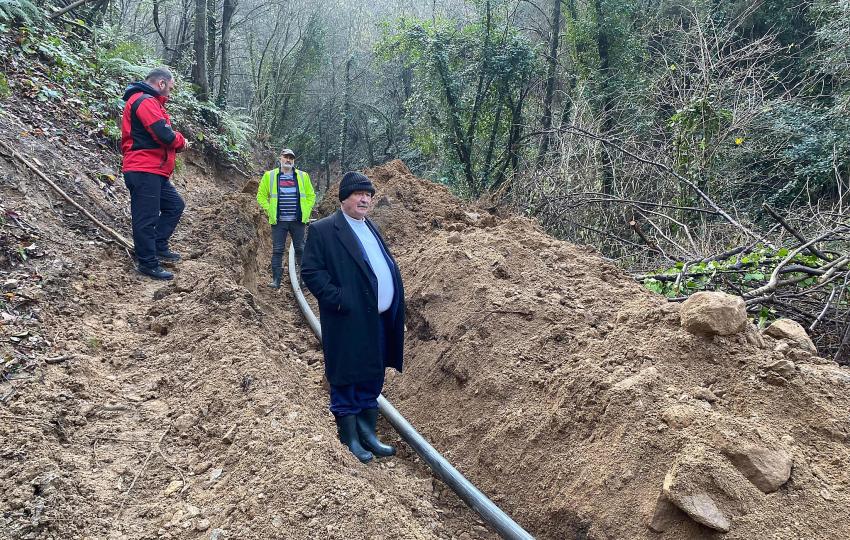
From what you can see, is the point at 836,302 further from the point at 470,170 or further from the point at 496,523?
the point at 470,170

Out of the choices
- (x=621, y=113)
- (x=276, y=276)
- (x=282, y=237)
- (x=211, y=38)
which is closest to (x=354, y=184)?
(x=282, y=237)

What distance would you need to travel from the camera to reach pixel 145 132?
6.23 meters

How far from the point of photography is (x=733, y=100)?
40.0 ft

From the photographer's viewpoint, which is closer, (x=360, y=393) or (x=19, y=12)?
(x=360, y=393)

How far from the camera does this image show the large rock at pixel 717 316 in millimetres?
3672

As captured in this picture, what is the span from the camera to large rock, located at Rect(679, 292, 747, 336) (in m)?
3.67

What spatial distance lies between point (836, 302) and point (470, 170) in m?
12.2

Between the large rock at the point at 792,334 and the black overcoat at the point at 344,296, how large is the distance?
2883mm

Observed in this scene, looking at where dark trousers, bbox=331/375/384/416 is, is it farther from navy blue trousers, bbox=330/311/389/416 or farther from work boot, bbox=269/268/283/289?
work boot, bbox=269/268/283/289

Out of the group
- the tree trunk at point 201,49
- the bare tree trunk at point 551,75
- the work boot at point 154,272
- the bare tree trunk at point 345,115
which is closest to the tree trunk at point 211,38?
the tree trunk at point 201,49

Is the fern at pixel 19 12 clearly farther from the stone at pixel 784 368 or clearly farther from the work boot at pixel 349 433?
the stone at pixel 784 368

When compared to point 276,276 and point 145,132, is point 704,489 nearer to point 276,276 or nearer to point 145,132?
point 145,132

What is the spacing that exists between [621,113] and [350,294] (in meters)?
14.6

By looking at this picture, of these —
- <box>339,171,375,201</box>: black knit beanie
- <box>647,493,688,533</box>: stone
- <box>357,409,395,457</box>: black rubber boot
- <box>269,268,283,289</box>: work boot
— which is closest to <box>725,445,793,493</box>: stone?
<box>647,493,688,533</box>: stone
